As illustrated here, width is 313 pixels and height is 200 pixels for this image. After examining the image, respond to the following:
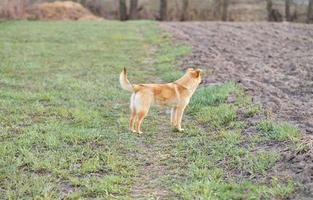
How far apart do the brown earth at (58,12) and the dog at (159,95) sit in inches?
1099

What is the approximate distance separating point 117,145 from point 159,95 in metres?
1.06

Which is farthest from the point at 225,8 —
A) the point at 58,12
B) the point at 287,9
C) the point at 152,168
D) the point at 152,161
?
the point at 152,168

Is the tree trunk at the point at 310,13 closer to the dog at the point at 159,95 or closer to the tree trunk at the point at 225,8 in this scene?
the tree trunk at the point at 225,8

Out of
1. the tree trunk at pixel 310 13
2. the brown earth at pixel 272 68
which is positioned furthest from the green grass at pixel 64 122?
the tree trunk at pixel 310 13

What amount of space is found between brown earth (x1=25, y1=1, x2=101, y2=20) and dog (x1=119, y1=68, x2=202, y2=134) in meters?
27.9

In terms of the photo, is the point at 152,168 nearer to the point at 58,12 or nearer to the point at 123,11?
the point at 58,12

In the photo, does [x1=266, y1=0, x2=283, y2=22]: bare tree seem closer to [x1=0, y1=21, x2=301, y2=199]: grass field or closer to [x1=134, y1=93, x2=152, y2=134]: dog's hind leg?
[x1=0, y1=21, x2=301, y2=199]: grass field

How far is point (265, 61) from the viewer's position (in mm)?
15719

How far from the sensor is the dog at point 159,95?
8078mm

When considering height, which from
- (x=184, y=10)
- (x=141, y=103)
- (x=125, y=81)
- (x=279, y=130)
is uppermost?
(x=125, y=81)

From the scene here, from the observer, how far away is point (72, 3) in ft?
127

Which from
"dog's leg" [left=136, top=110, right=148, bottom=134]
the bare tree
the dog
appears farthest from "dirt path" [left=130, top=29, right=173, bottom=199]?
the bare tree

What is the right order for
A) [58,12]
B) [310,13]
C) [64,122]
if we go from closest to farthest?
[64,122] → [58,12] → [310,13]

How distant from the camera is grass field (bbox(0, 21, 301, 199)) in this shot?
6098mm
